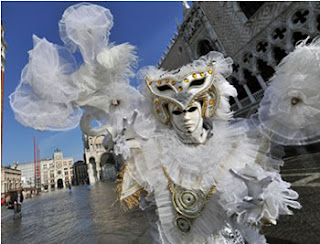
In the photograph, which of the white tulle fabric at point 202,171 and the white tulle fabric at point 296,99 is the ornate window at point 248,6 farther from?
the white tulle fabric at point 202,171

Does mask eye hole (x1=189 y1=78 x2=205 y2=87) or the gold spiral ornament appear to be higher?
mask eye hole (x1=189 y1=78 x2=205 y2=87)

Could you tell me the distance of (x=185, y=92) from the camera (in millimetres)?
1386

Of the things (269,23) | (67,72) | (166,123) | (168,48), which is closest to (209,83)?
(166,123)

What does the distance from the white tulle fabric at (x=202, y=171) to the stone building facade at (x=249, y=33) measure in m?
8.00

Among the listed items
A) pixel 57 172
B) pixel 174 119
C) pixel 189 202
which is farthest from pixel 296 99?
pixel 57 172

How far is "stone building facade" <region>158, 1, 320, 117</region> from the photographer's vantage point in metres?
8.57

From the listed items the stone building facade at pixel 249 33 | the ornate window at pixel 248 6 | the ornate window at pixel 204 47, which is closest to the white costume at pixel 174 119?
the stone building facade at pixel 249 33

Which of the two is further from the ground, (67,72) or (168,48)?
(168,48)

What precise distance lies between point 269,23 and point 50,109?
11272 mm

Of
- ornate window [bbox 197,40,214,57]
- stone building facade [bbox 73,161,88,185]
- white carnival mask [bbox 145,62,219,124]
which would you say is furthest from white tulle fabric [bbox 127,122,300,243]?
stone building facade [bbox 73,161,88,185]

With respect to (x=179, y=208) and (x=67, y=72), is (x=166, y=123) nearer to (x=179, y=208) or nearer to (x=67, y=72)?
(x=179, y=208)

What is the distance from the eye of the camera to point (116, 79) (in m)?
1.50

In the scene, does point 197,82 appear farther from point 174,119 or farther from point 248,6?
point 248,6

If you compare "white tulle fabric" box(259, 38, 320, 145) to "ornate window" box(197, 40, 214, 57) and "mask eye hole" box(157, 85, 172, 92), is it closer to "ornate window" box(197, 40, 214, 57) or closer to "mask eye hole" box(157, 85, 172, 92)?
"mask eye hole" box(157, 85, 172, 92)
